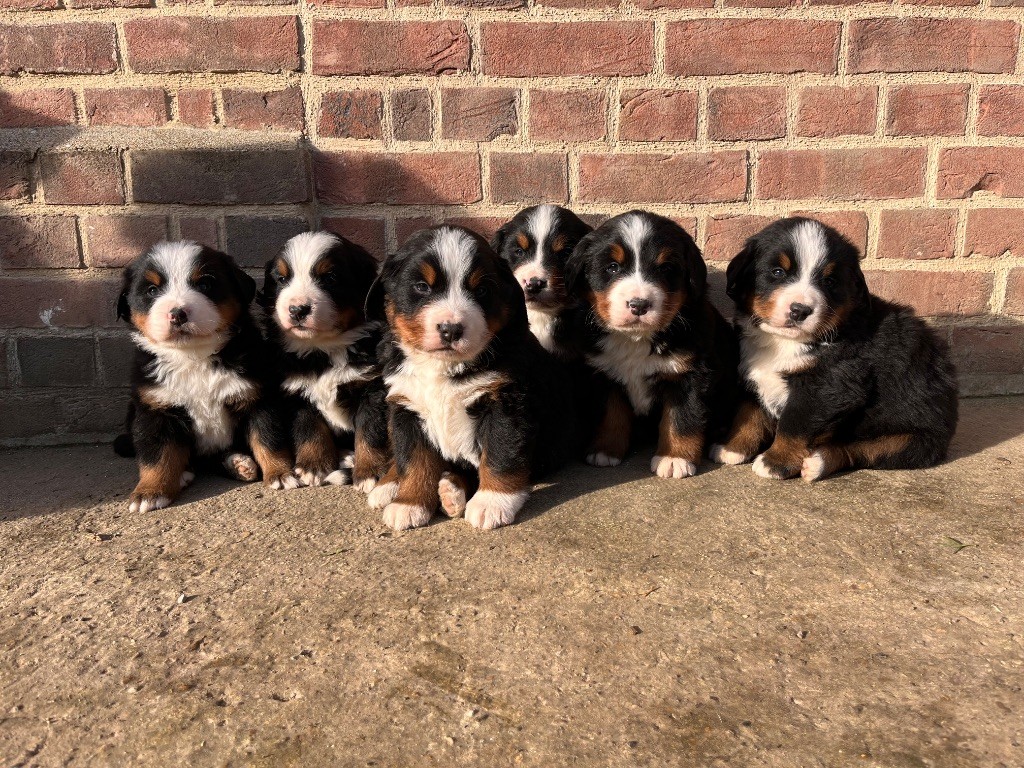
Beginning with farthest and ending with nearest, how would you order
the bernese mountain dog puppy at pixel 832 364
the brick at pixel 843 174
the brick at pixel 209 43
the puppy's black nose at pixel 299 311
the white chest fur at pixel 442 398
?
the brick at pixel 843 174
the brick at pixel 209 43
the bernese mountain dog puppy at pixel 832 364
the puppy's black nose at pixel 299 311
the white chest fur at pixel 442 398

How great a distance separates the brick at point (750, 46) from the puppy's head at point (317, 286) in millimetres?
1808

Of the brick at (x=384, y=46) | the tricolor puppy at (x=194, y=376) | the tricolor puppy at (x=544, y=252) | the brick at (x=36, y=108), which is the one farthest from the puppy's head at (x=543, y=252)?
the brick at (x=36, y=108)

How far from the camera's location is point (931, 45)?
3.58 meters

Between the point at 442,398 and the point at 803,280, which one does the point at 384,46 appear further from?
the point at 803,280

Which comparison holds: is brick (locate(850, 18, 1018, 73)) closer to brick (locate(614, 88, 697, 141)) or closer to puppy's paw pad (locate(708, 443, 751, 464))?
brick (locate(614, 88, 697, 141))

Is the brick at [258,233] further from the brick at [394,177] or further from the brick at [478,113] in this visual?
the brick at [478,113]

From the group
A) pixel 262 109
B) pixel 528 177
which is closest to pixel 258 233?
pixel 262 109

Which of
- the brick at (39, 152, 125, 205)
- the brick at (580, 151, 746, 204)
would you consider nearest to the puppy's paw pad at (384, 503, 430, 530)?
the brick at (580, 151, 746, 204)

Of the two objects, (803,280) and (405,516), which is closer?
(405,516)

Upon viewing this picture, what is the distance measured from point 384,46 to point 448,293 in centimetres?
154

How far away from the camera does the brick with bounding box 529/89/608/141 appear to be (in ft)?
11.8

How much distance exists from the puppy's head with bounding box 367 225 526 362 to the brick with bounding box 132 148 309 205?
1.03m

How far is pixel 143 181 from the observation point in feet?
11.4

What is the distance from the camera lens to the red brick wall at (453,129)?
3.47 metres
